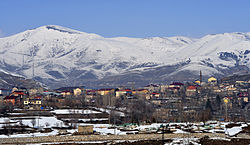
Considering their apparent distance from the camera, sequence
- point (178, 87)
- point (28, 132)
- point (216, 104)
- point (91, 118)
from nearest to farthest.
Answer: point (28, 132) < point (91, 118) < point (216, 104) < point (178, 87)

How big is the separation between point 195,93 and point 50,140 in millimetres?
91943

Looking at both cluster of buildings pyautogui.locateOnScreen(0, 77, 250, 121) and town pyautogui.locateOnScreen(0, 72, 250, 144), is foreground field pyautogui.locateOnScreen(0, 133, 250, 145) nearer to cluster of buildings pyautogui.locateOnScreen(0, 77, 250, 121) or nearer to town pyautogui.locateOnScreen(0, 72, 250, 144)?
town pyautogui.locateOnScreen(0, 72, 250, 144)

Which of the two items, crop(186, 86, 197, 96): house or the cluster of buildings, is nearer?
the cluster of buildings

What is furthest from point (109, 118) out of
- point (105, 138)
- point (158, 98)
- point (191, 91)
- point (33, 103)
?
point (191, 91)

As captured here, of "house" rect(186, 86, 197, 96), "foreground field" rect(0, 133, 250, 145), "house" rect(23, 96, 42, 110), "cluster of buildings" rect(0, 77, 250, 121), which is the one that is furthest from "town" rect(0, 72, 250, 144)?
"house" rect(186, 86, 197, 96)

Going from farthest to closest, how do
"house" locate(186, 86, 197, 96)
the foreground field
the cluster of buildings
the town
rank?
"house" locate(186, 86, 197, 96)
the cluster of buildings
the town
the foreground field

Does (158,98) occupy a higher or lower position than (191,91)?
lower

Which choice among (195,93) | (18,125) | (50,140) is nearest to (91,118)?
(18,125)

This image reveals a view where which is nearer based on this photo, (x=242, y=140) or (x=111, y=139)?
(x=242, y=140)

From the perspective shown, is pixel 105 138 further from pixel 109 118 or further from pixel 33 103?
pixel 33 103

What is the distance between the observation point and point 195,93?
135500 millimetres

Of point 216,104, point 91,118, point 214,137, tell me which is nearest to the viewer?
point 214,137

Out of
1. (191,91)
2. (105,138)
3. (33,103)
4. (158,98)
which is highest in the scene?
(191,91)

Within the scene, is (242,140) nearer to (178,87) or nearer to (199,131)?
(199,131)
